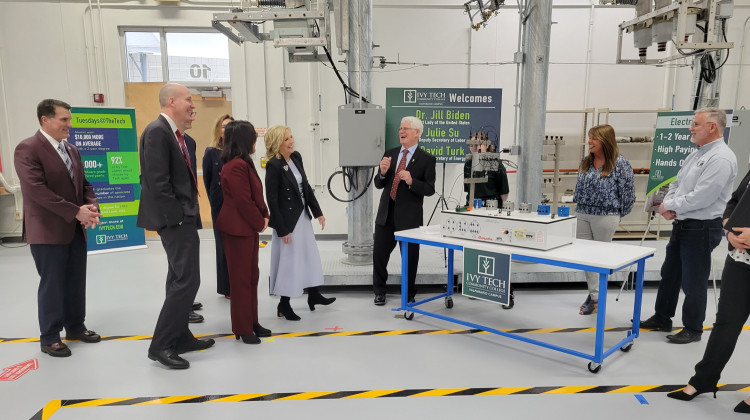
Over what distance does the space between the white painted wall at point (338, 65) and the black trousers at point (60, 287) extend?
12.0 ft

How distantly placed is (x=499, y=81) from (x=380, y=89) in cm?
166

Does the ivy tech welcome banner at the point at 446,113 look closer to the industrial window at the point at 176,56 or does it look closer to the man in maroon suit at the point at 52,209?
the man in maroon suit at the point at 52,209

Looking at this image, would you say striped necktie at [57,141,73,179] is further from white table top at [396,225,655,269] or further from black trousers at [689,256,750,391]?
black trousers at [689,256,750,391]

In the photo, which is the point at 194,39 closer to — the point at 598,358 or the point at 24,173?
the point at 24,173

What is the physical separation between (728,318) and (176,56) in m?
6.71

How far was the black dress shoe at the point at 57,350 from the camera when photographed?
115 inches

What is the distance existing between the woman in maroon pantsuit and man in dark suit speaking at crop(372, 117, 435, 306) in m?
1.11

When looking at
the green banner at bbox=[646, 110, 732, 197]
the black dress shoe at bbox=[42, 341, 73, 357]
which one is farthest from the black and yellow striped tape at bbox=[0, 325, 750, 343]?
the green banner at bbox=[646, 110, 732, 197]

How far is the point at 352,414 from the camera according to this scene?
2342 mm

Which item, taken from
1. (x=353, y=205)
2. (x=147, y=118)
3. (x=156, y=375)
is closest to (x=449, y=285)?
(x=353, y=205)

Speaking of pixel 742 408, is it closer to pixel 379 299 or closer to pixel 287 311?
pixel 379 299

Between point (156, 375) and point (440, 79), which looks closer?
point (156, 375)

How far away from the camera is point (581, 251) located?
2.87m

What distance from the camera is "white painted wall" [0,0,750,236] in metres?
6.04
